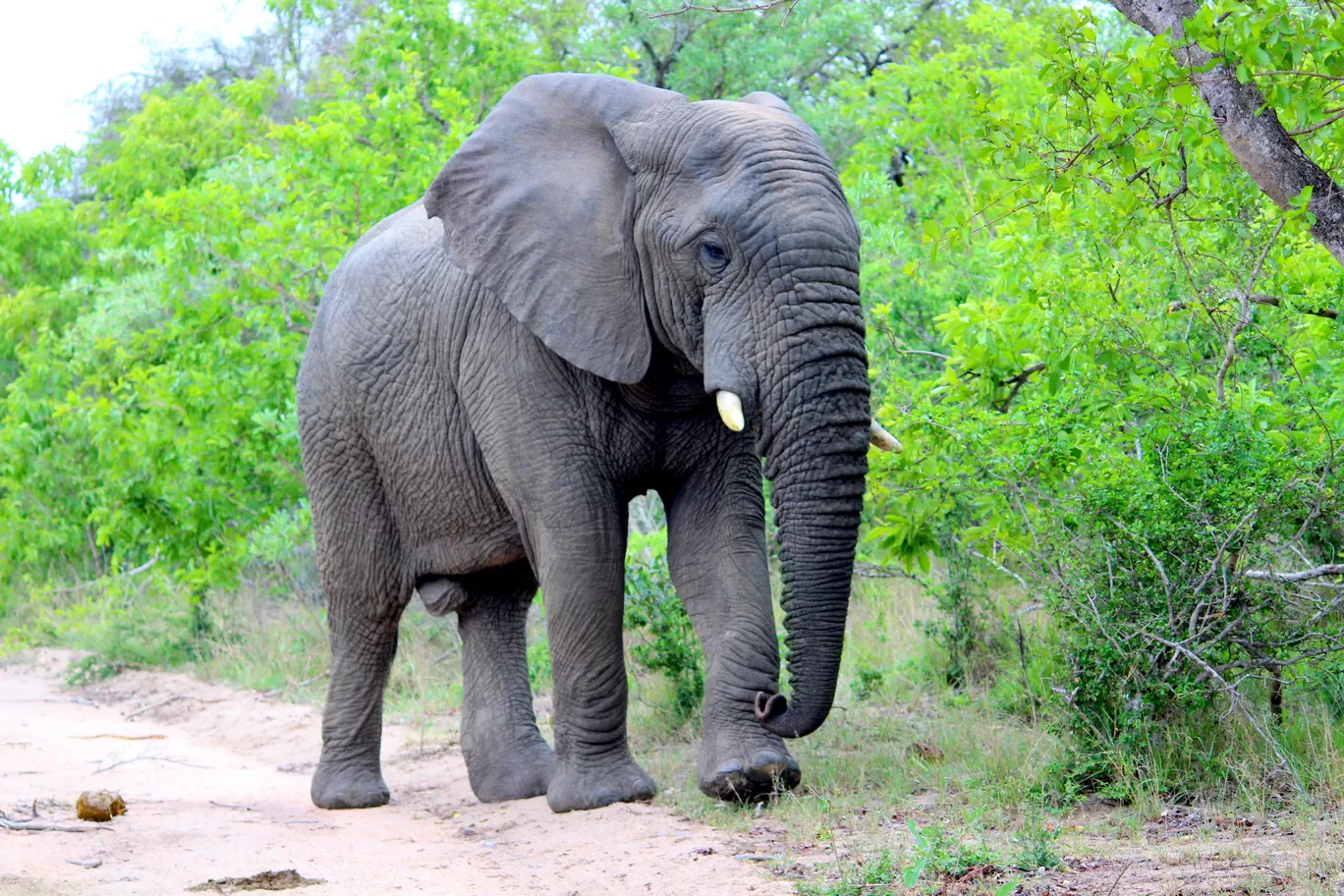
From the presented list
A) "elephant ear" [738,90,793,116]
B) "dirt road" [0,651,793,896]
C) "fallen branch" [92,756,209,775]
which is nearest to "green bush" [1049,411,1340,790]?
"dirt road" [0,651,793,896]

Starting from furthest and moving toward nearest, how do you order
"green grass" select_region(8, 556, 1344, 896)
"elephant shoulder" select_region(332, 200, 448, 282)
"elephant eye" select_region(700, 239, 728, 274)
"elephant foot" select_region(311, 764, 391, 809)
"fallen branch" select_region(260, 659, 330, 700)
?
"fallen branch" select_region(260, 659, 330, 700)
"elephant foot" select_region(311, 764, 391, 809)
"elephant shoulder" select_region(332, 200, 448, 282)
"elephant eye" select_region(700, 239, 728, 274)
"green grass" select_region(8, 556, 1344, 896)

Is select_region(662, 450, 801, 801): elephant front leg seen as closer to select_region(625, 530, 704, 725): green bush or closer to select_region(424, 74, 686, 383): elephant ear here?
select_region(424, 74, 686, 383): elephant ear

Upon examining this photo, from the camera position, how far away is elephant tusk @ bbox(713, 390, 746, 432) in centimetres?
538

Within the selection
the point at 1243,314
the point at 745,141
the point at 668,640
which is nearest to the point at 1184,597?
the point at 1243,314

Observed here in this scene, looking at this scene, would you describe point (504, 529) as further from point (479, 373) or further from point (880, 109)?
point (880, 109)

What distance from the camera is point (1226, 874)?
439 cm

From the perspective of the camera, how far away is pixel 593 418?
6.28 metres

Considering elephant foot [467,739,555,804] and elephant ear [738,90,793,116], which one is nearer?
elephant ear [738,90,793,116]

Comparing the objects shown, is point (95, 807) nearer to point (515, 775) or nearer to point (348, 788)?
point (348, 788)

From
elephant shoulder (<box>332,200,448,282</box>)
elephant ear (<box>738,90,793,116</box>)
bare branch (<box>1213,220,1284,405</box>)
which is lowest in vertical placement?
bare branch (<box>1213,220,1284,405</box>)

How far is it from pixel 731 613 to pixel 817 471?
0.96 meters

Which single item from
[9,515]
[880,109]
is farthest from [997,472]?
[9,515]

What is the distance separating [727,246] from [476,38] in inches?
366

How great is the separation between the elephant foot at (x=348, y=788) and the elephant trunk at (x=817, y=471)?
265cm
